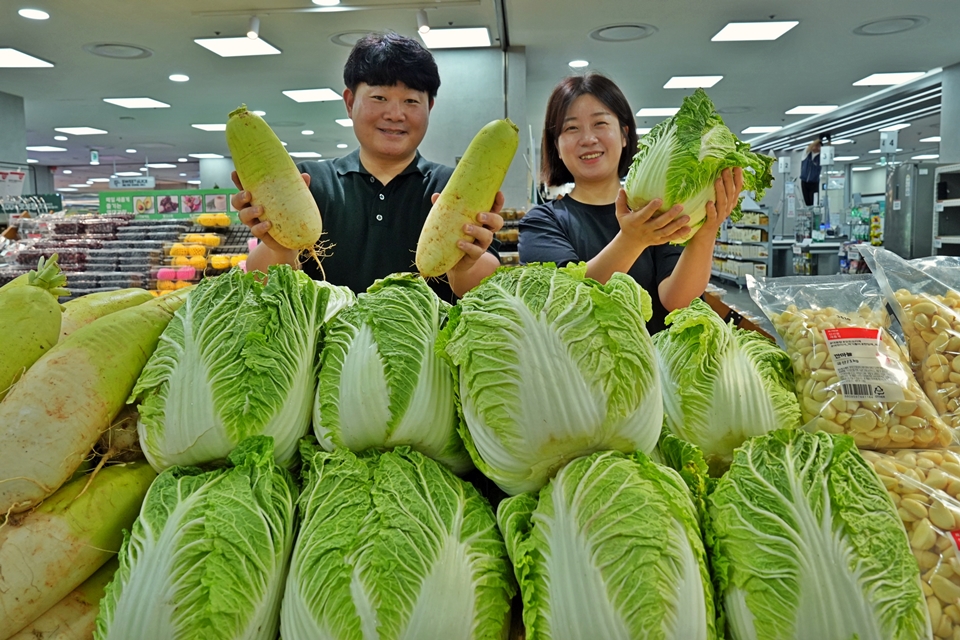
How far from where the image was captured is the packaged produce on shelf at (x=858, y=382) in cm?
120

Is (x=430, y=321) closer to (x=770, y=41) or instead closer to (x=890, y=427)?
(x=890, y=427)

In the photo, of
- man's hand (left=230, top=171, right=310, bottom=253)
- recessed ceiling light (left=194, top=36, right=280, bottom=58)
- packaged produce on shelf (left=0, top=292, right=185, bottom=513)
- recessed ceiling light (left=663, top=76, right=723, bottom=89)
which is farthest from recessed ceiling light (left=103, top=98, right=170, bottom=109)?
packaged produce on shelf (left=0, top=292, right=185, bottom=513)

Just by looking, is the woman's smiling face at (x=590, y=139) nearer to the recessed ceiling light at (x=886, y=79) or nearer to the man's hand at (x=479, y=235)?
the man's hand at (x=479, y=235)

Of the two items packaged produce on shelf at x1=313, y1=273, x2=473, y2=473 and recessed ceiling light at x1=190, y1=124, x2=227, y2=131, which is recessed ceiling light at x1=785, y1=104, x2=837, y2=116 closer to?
recessed ceiling light at x1=190, y1=124, x2=227, y2=131

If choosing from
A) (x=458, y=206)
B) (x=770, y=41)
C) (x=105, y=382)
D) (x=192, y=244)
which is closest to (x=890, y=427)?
(x=458, y=206)

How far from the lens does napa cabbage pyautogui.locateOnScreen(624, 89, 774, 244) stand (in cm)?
165

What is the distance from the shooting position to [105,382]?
115cm

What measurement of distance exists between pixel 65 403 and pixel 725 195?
1.64 m

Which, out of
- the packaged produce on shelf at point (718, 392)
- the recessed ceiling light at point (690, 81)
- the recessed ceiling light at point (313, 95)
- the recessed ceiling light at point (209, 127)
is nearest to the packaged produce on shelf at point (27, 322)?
the packaged produce on shelf at point (718, 392)

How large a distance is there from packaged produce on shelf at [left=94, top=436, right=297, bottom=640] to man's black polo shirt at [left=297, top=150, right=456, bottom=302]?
150 centimetres

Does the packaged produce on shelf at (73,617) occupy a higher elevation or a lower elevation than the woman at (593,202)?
lower

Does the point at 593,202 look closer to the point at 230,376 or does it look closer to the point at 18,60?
the point at 230,376

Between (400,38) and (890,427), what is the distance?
6.51 feet

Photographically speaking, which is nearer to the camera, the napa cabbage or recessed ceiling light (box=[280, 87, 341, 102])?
the napa cabbage
